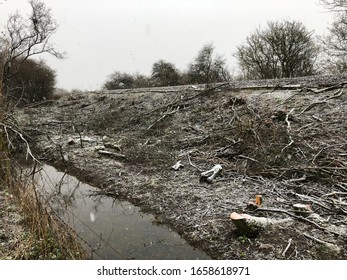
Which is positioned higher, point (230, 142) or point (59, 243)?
point (230, 142)

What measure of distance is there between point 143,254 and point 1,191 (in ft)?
9.87

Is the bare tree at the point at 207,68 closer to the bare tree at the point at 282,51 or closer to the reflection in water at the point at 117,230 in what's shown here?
the bare tree at the point at 282,51

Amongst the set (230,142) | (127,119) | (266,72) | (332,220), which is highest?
(266,72)

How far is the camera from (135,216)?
205 inches

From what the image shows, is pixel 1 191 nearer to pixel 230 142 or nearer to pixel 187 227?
pixel 187 227

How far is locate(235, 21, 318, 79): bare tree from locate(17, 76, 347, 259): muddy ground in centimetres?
972

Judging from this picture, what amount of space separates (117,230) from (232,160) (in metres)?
3.16

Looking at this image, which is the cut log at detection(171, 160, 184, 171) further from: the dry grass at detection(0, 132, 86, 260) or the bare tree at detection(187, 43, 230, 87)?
the bare tree at detection(187, 43, 230, 87)

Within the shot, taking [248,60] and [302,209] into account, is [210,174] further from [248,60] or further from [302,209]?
[248,60]

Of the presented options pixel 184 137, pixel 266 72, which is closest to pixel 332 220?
pixel 184 137

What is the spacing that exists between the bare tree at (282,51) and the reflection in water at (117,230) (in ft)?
54.6

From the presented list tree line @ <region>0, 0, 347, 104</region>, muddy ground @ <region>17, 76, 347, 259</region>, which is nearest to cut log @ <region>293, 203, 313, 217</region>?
muddy ground @ <region>17, 76, 347, 259</region>
